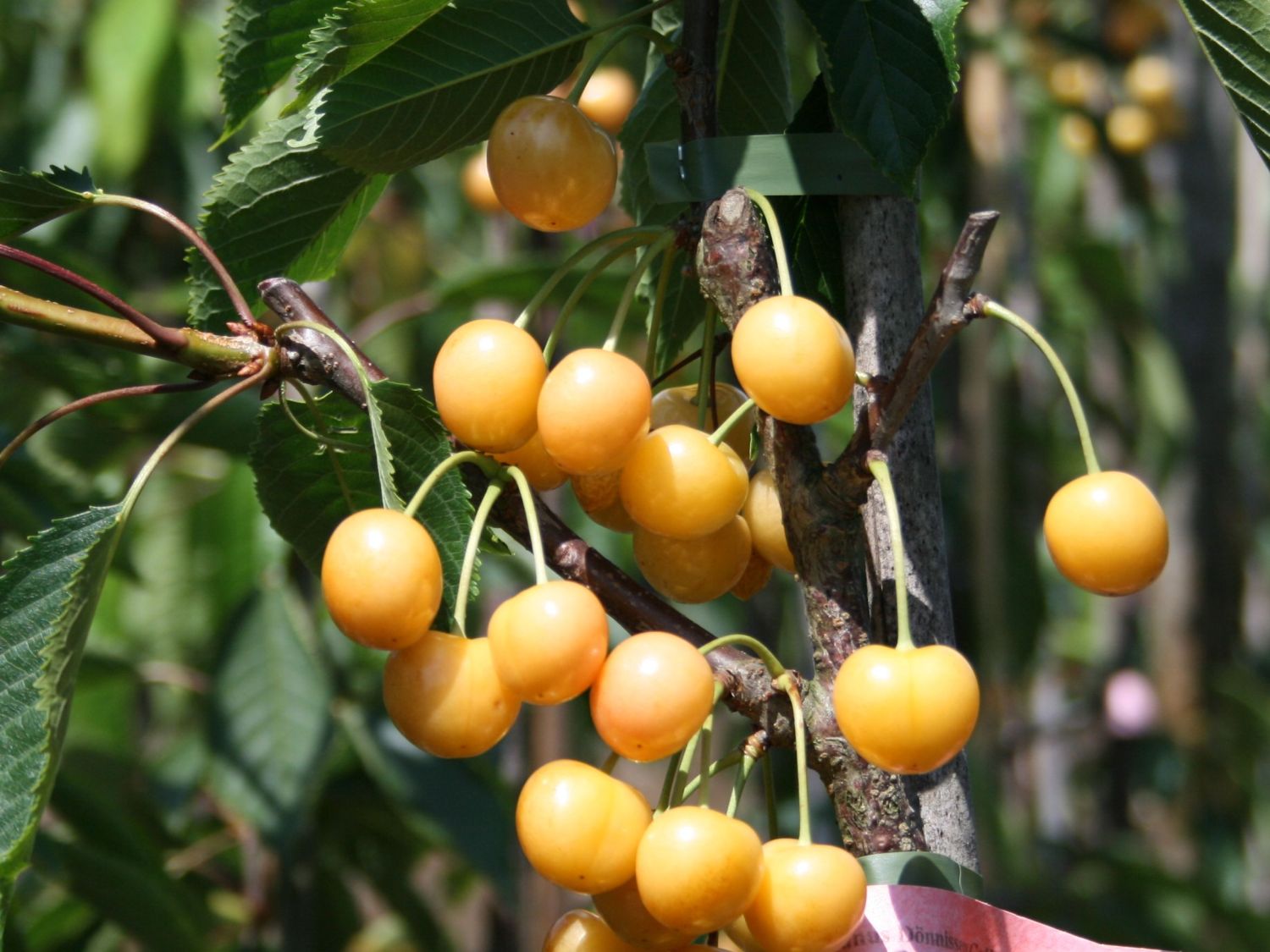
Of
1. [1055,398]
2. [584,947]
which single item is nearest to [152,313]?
[584,947]

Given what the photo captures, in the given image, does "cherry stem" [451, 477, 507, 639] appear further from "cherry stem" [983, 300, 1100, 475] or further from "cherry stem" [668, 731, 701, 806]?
"cherry stem" [983, 300, 1100, 475]

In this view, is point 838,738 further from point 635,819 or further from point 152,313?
point 152,313

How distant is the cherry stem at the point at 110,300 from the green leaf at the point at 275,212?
0.39 feet

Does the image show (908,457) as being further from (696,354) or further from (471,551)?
(471,551)

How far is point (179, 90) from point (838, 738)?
5.38 ft

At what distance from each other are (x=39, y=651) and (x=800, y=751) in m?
0.32

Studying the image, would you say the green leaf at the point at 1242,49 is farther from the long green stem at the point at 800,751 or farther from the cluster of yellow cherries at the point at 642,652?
the long green stem at the point at 800,751

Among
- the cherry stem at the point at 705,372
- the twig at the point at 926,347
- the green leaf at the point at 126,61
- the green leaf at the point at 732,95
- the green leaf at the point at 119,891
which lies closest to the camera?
the twig at the point at 926,347

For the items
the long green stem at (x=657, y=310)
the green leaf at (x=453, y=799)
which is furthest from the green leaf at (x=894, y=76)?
the green leaf at (x=453, y=799)

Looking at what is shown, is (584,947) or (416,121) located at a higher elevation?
(416,121)

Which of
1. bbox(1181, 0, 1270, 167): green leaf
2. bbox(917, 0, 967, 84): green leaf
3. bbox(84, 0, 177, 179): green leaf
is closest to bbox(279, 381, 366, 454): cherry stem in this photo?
bbox(917, 0, 967, 84): green leaf

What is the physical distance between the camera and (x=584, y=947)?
0.52 meters

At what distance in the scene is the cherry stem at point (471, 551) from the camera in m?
0.51

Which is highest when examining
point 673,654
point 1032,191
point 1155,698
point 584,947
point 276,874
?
point 673,654
